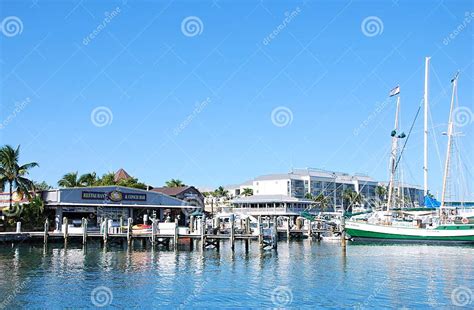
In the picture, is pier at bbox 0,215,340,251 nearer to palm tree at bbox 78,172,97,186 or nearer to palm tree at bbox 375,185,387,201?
palm tree at bbox 78,172,97,186

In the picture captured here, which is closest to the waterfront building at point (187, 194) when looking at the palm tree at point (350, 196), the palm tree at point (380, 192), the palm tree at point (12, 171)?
the palm tree at point (12, 171)

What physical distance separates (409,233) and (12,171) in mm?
49919

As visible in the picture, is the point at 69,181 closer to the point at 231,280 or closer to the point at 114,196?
the point at 114,196

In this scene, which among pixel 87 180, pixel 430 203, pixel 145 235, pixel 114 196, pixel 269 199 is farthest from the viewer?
pixel 269 199

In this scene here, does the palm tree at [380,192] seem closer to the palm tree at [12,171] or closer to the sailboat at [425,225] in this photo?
the sailboat at [425,225]

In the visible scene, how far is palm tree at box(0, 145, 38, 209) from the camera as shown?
65.1 meters

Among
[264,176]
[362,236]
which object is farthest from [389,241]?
[264,176]

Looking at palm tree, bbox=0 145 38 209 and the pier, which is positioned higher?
palm tree, bbox=0 145 38 209

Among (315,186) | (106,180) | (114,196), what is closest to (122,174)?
(106,180)

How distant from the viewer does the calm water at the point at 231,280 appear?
2861 cm

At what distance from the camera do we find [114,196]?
7331cm

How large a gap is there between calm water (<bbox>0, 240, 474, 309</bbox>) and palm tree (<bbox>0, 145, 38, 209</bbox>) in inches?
623

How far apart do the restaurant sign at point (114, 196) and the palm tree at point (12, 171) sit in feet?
24.7

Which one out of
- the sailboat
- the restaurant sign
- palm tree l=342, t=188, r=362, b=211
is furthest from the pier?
palm tree l=342, t=188, r=362, b=211
